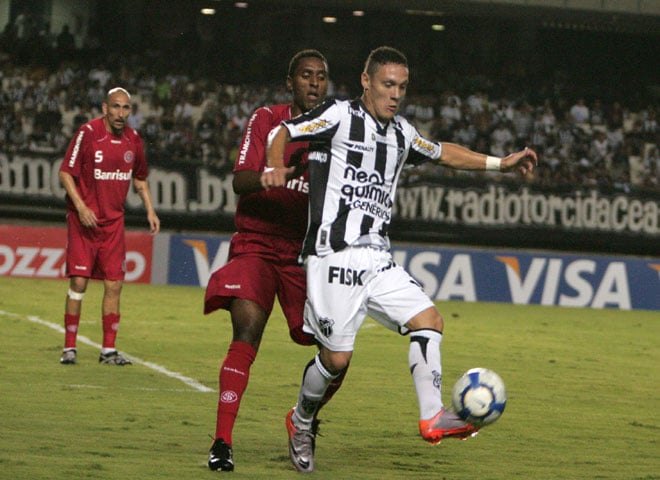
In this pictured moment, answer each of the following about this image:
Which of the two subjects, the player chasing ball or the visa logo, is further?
the visa logo

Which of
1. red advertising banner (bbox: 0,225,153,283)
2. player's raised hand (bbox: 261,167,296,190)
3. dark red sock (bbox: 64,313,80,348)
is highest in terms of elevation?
player's raised hand (bbox: 261,167,296,190)

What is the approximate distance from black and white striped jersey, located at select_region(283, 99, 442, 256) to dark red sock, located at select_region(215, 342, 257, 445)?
592mm

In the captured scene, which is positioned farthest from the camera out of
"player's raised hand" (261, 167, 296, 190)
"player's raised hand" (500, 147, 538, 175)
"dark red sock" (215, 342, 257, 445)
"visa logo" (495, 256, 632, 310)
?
"visa logo" (495, 256, 632, 310)

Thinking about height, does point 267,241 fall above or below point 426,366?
above

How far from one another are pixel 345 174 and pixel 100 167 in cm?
486

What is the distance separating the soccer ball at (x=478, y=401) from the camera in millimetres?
5762

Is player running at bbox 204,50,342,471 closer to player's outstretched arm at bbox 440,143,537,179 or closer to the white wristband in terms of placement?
player's outstretched arm at bbox 440,143,537,179

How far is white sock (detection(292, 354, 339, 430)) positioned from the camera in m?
6.20

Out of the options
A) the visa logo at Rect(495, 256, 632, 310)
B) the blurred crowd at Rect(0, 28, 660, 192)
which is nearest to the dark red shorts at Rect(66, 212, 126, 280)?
the visa logo at Rect(495, 256, 632, 310)

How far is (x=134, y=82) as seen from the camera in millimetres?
26953

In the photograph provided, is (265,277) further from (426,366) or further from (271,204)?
(426,366)

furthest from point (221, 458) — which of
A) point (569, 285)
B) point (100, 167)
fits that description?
point (569, 285)

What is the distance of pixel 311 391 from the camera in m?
6.29

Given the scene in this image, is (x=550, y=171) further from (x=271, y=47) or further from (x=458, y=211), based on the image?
(x=271, y=47)
